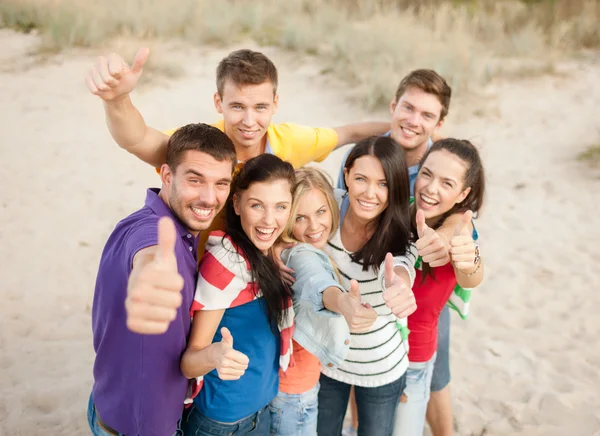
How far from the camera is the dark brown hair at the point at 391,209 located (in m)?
2.37

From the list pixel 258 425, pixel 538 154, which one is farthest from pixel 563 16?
pixel 258 425

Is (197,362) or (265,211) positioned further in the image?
(265,211)

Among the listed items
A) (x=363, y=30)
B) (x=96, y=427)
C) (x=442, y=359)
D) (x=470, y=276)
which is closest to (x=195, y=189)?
(x=96, y=427)

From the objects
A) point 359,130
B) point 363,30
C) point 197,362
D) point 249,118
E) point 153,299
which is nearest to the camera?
point 153,299

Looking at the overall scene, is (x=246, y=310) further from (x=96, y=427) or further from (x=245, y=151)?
(x=245, y=151)

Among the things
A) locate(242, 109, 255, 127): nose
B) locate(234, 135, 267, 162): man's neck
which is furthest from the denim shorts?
locate(242, 109, 255, 127): nose

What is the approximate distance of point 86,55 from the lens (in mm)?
8625

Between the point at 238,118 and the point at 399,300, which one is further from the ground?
the point at 238,118

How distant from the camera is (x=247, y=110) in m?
2.66

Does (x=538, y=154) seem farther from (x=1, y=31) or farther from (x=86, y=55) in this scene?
(x=1, y=31)

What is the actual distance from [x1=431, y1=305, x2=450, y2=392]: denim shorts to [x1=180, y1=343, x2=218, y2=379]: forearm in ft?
5.37

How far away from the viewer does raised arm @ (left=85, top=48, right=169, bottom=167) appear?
6.48 feet

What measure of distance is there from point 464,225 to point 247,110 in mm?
1205

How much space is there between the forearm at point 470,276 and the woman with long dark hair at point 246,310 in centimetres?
77
